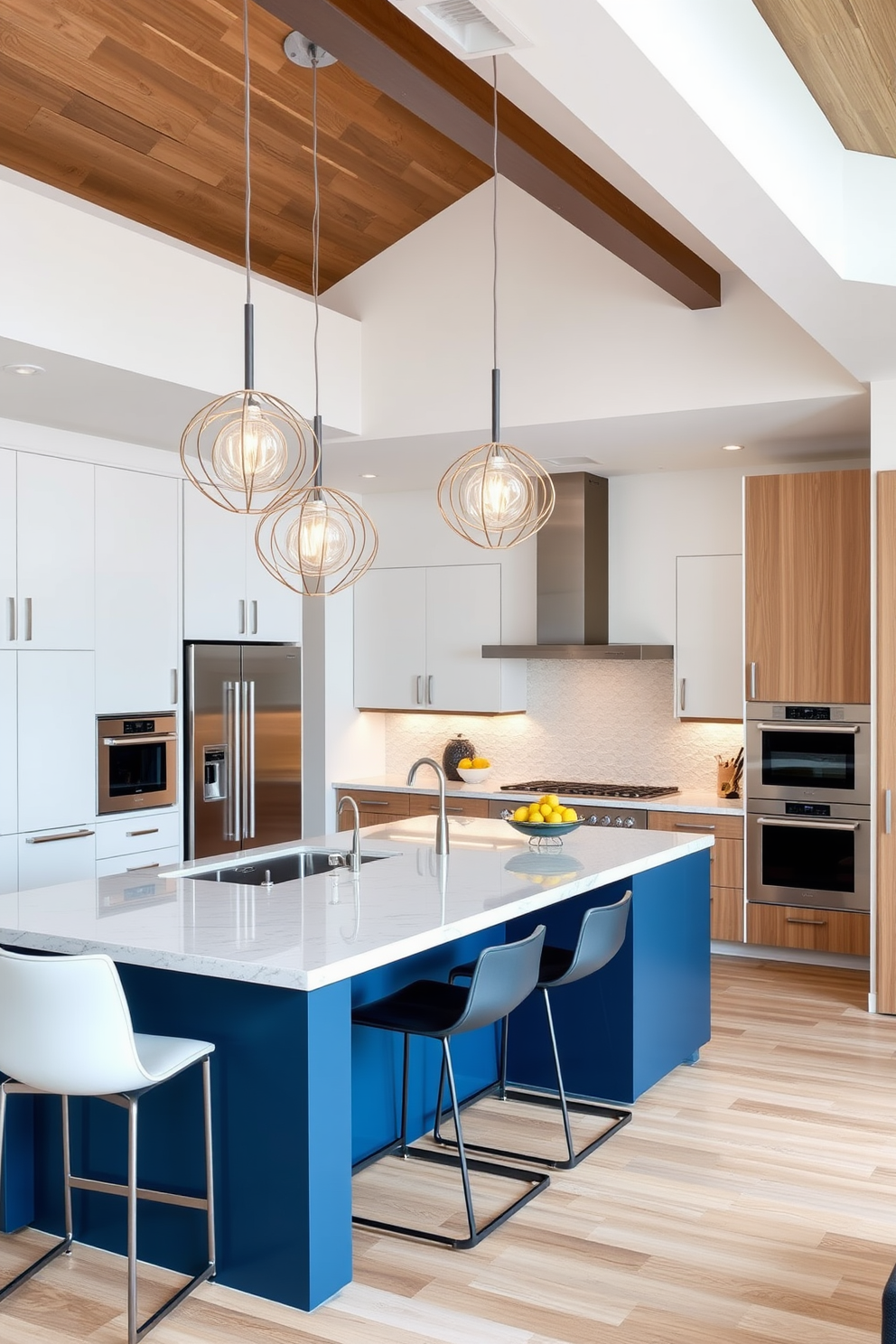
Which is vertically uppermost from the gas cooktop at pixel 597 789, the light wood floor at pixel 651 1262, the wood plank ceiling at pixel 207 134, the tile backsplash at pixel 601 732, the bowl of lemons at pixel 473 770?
→ the wood plank ceiling at pixel 207 134

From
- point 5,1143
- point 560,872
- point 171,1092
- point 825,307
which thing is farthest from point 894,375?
point 5,1143

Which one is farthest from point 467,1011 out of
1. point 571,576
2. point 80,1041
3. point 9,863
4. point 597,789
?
point 571,576

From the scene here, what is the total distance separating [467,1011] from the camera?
3.20 metres

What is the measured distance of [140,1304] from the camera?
293 centimetres

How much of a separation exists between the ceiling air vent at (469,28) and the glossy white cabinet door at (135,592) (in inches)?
151

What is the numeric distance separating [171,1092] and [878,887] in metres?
3.39

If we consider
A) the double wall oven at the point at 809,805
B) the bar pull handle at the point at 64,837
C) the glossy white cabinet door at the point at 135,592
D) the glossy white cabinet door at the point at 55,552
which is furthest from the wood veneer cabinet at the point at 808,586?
the bar pull handle at the point at 64,837

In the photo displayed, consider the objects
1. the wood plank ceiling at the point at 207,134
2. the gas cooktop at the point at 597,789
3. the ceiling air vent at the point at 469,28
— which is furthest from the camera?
the gas cooktop at the point at 597,789

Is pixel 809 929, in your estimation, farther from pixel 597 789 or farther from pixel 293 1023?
pixel 293 1023

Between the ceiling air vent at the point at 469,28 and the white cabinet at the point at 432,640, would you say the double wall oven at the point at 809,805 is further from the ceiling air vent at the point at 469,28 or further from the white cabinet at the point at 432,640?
the ceiling air vent at the point at 469,28

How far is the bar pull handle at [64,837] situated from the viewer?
5570 millimetres

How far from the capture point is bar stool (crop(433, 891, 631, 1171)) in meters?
3.75

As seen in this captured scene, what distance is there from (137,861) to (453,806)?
6.09 feet

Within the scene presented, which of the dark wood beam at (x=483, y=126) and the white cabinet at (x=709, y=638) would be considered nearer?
the dark wood beam at (x=483, y=126)
